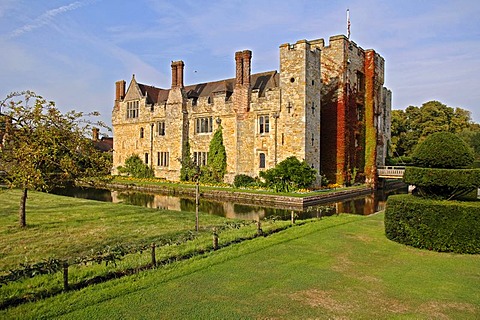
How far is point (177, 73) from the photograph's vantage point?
33.0m

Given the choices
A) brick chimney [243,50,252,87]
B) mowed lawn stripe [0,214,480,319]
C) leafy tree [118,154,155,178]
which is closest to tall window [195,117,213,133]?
brick chimney [243,50,252,87]

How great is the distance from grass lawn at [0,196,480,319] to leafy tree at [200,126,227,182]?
21336 millimetres

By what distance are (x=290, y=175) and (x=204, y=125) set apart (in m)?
10.8

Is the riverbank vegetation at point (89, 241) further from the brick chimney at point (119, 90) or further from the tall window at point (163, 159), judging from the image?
the brick chimney at point (119, 90)

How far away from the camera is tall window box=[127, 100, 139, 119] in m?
37.6

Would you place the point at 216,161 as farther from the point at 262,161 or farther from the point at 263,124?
the point at 263,124

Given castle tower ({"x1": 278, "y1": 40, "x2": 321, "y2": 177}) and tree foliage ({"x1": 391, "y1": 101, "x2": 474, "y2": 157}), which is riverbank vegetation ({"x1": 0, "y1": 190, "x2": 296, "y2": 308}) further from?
tree foliage ({"x1": 391, "y1": 101, "x2": 474, "y2": 157})

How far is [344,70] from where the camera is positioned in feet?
94.7

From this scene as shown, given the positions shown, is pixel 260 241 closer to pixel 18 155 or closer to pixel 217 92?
pixel 18 155

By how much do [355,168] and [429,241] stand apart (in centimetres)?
2205

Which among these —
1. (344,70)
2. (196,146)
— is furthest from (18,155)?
(344,70)

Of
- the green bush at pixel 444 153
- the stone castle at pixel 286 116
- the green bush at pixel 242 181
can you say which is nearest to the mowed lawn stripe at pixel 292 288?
the green bush at pixel 444 153

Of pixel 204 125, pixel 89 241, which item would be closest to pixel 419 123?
pixel 204 125

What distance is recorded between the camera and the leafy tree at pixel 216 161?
1202 inches
